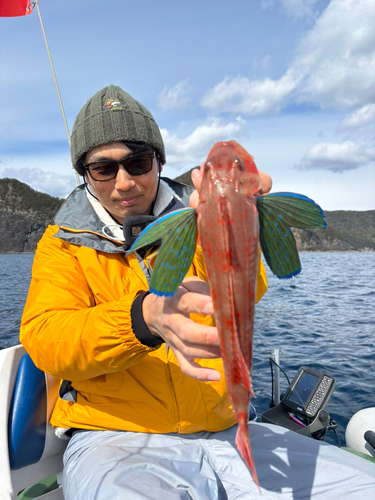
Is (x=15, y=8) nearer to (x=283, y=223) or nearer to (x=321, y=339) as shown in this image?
(x=283, y=223)

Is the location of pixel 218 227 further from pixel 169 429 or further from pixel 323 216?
pixel 169 429

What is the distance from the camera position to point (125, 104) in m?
3.41

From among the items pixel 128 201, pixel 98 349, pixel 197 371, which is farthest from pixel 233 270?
pixel 128 201

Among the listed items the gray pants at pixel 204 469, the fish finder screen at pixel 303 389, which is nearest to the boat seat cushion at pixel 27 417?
the gray pants at pixel 204 469

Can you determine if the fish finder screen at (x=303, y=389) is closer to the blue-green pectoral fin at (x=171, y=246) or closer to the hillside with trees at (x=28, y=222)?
the blue-green pectoral fin at (x=171, y=246)

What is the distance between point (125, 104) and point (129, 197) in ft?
3.12

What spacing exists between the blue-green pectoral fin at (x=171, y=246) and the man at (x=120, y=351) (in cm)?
26

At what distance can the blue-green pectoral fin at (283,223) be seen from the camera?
1.60 m

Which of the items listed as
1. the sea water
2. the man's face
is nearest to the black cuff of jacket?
the man's face

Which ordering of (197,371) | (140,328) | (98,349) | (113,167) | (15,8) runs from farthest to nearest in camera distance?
(15,8) < (113,167) < (98,349) < (140,328) < (197,371)

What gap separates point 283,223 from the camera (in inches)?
65.2

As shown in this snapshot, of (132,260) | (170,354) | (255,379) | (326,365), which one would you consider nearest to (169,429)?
(170,354)

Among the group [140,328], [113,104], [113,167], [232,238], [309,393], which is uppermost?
[113,104]

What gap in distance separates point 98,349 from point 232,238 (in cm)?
127
